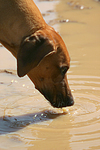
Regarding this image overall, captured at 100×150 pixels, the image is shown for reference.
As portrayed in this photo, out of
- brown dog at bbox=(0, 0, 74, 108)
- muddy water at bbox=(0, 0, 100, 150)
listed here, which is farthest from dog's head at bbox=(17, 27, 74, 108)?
muddy water at bbox=(0, 0, 100, 150)

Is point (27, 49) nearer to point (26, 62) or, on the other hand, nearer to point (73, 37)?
point (26, 62)

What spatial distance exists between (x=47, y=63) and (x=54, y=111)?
0.70 meters

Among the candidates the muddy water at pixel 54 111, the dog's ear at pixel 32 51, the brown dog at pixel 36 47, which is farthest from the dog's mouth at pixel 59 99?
the dog's ear at pixel 32 51

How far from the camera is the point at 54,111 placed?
3506 millimetres

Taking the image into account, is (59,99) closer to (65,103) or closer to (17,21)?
(65,103)

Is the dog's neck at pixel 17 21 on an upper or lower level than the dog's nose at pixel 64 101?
upper

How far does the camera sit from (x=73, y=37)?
576 cm

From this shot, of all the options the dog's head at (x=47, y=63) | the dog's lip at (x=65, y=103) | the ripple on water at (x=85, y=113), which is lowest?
the ripple on water at (x=85, y=113)

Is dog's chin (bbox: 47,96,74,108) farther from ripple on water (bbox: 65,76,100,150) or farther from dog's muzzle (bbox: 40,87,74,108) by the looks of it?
ripple on water (bbox: 65,76,100,150)

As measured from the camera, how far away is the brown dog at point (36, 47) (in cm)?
279

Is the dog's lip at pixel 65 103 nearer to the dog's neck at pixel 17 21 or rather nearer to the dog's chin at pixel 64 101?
the dog's chin at pixel 64 101

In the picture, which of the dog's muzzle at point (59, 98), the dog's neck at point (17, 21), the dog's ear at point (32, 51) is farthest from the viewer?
the dog's muzzle at point (59, 98)

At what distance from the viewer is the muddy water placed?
2.96 m

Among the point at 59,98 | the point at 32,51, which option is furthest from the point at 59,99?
the point at 32,51
